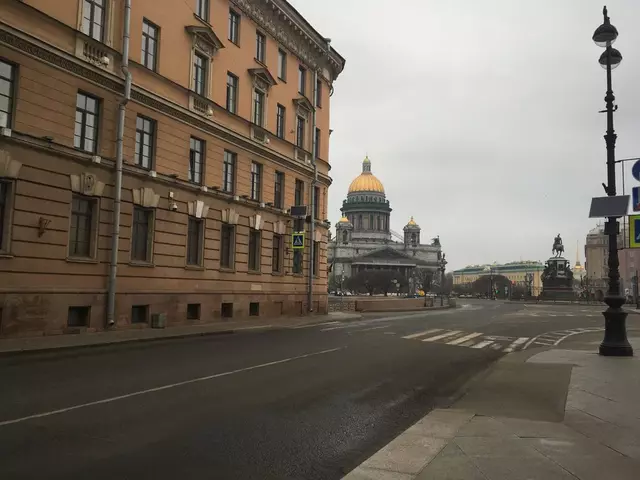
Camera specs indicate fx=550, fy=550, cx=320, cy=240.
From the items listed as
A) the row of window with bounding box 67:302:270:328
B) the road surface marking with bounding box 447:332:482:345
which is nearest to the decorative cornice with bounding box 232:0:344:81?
the row of window with bounding box 67:302:270:328

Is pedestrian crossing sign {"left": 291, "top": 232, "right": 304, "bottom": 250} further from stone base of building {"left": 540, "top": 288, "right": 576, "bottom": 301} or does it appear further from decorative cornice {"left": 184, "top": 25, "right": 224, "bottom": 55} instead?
stone base of building {"left": 540, "top": 288, "right": 576, "bottom": 301}

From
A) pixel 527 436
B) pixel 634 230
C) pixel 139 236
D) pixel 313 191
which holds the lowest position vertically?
pixel 527 436

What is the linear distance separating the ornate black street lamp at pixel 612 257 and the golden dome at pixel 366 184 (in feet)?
467

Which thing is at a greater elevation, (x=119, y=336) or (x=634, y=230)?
(x=634, y=230)

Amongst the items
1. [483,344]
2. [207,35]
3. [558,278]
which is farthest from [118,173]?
Answer: [558,278]

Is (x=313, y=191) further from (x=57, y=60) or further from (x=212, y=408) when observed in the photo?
(x=212, y=408)

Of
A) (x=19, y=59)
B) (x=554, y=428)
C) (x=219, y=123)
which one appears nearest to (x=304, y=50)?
(x=219, y=123)

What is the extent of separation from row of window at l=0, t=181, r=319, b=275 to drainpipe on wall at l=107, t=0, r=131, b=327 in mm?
632

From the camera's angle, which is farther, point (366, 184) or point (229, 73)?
point (366, 184)

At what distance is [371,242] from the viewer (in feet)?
504

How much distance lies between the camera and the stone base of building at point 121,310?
1584 centimetres

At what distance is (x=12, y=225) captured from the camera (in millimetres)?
15844

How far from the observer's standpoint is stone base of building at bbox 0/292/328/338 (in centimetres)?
Result: 1584

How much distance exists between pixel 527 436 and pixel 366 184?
152 meters
